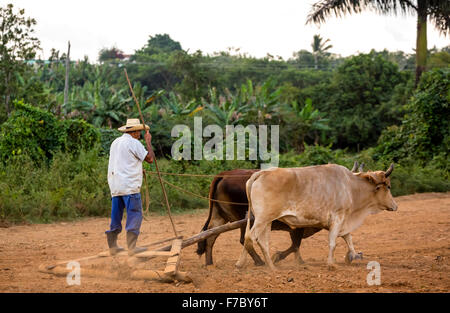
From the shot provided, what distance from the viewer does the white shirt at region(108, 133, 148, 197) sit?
620cm

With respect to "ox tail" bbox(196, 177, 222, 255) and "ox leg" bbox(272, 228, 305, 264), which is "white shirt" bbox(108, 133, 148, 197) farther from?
"ox leg" bbox(272, 228, 305, 264)

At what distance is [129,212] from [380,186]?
3191 mm

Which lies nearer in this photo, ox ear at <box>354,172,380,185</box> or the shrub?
ox ear at <box>354,172,380,185</box>

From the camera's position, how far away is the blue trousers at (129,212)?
620 cm

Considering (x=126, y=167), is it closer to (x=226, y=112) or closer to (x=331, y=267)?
(x=331, y=267)

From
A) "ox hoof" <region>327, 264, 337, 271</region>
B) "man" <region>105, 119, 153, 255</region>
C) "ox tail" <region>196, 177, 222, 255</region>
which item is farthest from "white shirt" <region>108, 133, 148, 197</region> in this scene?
"ox hoof" <region>327, 264, 337, 271</region>

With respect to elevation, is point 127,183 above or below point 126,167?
below

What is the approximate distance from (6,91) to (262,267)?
1359cm

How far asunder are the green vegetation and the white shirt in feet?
16.5

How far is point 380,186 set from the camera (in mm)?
7160

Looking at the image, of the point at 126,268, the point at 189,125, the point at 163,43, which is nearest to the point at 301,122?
the point at 189,125

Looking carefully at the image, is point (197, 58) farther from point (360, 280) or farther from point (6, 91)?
point (360, 280)

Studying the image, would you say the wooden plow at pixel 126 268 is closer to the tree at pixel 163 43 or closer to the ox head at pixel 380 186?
the ox head at pixel 380 186

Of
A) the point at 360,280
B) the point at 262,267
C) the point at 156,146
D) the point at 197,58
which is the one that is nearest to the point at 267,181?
the point at 262,267
